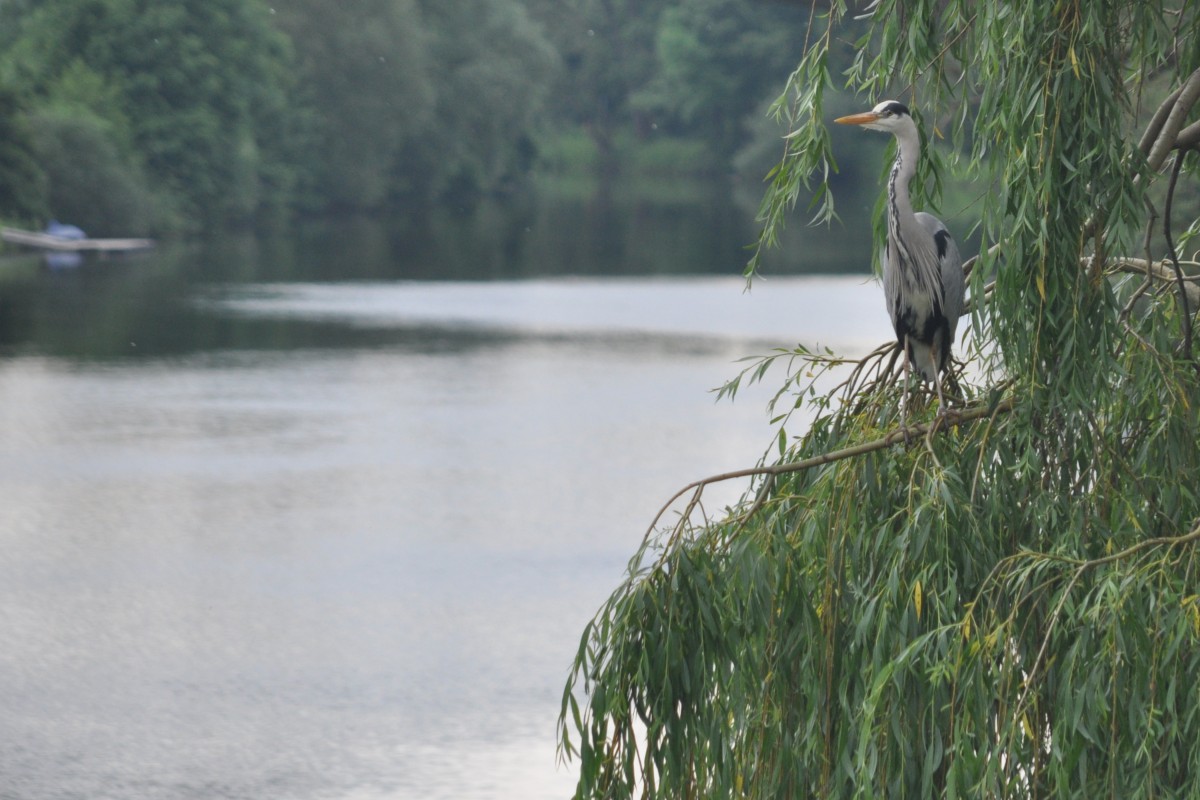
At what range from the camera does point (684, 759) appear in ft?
19.1

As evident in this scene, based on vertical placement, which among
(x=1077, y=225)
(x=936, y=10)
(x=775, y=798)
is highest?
(x=936, y=10)

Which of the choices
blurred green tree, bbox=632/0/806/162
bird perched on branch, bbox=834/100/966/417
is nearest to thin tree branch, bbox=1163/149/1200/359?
bird perched on branch, bbox=834/100/966/417

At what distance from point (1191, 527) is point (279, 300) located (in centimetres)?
3739

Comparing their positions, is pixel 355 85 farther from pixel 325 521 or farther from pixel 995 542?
pixel 995 542

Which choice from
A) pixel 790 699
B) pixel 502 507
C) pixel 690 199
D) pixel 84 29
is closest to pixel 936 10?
pixel 790 699

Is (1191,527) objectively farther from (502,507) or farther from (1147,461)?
(502,507)

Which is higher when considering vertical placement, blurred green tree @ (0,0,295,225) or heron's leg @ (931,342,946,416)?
blurred green tree @ (0,0,295,225)

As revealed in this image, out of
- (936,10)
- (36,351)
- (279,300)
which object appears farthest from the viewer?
Result: (279,300)

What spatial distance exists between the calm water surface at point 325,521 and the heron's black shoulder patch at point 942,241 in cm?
328

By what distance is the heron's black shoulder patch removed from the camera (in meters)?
6.01

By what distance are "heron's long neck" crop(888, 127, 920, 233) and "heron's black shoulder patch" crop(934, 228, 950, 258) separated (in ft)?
0.43

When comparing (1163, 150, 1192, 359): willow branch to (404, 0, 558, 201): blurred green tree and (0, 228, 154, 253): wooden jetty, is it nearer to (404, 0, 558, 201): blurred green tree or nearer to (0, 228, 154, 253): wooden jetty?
(0, 228, 154, 253): wooden jetty

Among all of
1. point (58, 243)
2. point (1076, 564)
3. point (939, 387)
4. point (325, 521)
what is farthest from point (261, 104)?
point (1076, 564)

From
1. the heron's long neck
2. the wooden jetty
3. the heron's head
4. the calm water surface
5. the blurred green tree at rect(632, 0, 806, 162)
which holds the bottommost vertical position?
the calm water surface
